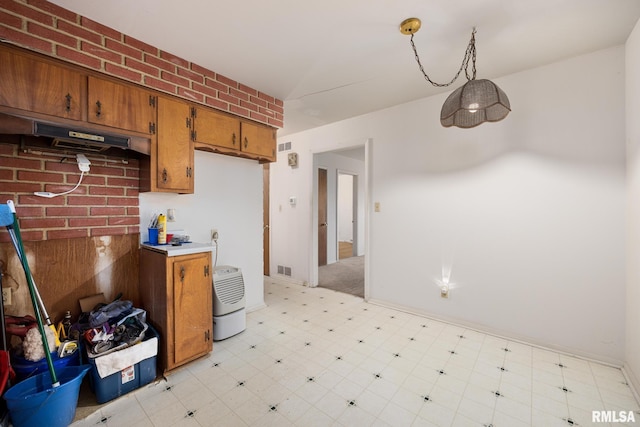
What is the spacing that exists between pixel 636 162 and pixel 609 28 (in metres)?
1.00

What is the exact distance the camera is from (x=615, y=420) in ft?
5.53

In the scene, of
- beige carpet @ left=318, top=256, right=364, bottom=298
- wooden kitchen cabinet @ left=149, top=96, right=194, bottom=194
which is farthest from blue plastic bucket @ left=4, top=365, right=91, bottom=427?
beige carpet @ left=318, top=256, right=364, bottom=298

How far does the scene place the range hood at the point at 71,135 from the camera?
63.0 inches

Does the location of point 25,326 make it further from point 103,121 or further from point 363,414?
point 363,414

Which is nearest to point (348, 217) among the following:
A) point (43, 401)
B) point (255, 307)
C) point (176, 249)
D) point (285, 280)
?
point (285, 280)

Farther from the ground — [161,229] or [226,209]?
[226,209]

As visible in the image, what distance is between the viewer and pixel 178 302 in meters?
2.11

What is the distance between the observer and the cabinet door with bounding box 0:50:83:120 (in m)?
1.56

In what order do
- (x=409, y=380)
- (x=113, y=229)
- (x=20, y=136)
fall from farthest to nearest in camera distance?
(x=113, y=229)
(x=409, y=380)
(x=20, y=136)

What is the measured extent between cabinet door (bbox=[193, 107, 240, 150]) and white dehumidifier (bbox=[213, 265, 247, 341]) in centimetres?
129

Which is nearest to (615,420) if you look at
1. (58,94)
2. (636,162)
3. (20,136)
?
(636,162)

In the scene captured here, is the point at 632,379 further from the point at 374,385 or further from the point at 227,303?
the point at 227,303

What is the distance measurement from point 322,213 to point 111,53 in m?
4.70

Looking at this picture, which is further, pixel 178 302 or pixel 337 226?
pixel 337 226
